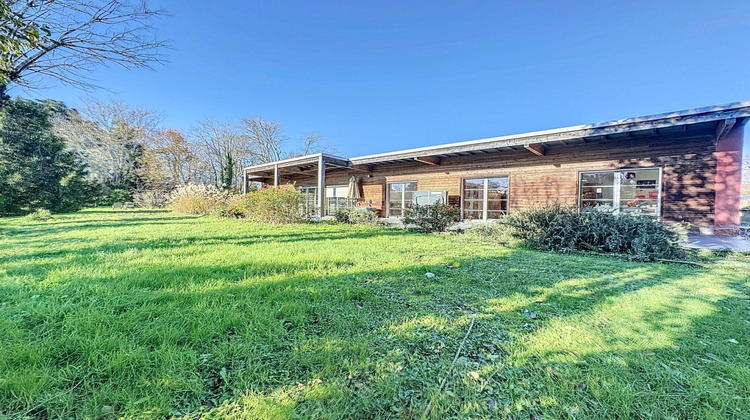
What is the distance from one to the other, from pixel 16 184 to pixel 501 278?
1685 centimetres

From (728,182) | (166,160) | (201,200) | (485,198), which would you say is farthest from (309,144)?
(728,182)

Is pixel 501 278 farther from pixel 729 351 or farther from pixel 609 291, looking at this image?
pixel 729 351

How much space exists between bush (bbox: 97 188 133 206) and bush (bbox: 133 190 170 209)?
45 centimetres

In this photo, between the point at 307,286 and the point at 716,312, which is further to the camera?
the point at 307,286

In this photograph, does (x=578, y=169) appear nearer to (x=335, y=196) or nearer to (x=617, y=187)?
(x=617, y=187)

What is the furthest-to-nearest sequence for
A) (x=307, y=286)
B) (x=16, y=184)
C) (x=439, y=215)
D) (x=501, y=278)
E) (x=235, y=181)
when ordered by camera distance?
1. (x=235, y=181)
2. (x=16, y=184)
3. (x=439, y=215)
4. (x=501, y=278)
5. (x=307, y=286)

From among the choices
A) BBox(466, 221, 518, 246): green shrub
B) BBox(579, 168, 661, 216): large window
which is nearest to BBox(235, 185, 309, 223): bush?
BBox(466, 221, 518, 246): green shrub

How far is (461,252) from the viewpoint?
427cm

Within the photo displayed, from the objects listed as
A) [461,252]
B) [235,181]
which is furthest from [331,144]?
[461,252]

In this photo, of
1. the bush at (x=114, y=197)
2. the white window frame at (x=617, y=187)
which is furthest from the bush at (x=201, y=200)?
the white window frame at (x=617, y=187)

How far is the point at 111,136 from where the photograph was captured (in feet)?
62.0

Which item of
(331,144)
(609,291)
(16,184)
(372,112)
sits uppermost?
(372,112)

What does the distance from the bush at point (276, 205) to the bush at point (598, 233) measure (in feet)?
20.4

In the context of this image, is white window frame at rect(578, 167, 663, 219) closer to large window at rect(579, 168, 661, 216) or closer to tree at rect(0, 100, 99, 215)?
large window at rect(579, 168, 661, 216)
